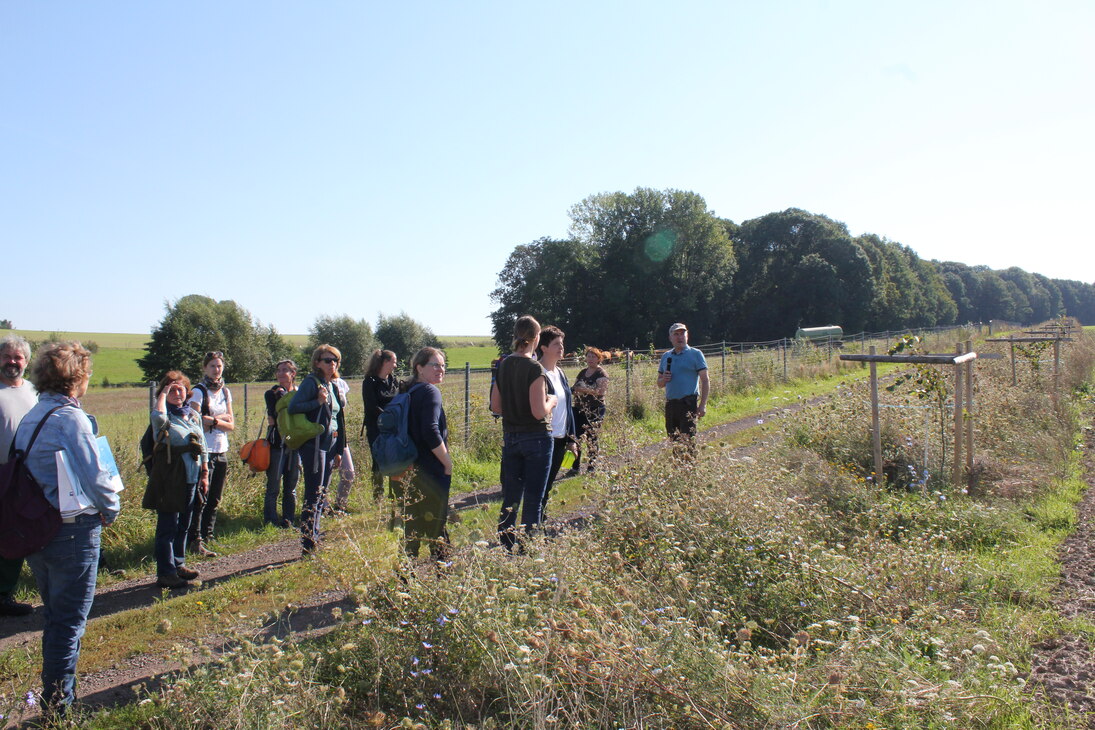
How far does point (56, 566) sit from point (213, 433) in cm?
290

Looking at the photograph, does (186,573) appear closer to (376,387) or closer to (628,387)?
(376,387)

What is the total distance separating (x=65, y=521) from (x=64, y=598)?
359 millimetres

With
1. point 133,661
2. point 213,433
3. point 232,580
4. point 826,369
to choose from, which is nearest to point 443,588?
point 133,661

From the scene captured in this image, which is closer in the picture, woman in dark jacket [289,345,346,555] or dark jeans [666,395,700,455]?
woman in dark jacket [289,345,346,555]

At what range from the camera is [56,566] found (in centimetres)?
319

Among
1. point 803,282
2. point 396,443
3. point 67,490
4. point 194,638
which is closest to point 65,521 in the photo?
point 67,490

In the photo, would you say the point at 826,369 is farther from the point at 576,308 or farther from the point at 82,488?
the point at 576,308

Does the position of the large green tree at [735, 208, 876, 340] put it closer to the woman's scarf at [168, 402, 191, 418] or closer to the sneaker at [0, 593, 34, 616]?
the woman's scarf at [168, 402, 191, 418]

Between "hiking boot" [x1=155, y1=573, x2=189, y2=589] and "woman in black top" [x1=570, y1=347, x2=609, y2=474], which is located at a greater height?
"woman in black top" [x1=570, y1=347, x2=609, y2=474]

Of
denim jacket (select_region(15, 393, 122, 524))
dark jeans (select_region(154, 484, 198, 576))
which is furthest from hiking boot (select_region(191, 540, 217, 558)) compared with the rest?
denim jacket (select_region(15, 393, 122, 524))

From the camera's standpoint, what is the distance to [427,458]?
15.2ft

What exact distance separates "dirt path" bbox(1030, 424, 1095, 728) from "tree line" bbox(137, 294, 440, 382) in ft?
126

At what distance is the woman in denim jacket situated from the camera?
317 centimetres

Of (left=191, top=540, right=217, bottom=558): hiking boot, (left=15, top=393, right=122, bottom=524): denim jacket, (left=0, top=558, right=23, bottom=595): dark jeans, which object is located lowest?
(left=191, top=540, right=217, bottom=558): hiking boot
